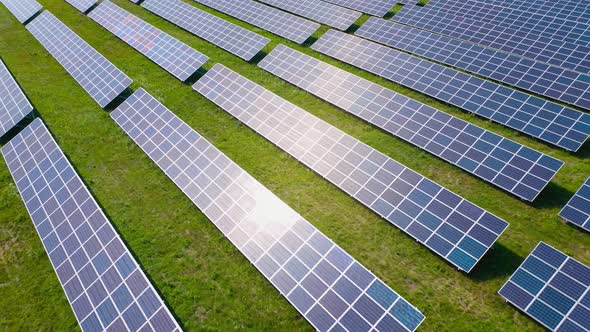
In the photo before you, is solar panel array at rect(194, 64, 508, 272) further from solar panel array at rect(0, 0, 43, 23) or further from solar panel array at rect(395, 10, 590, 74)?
Answer: solar panel array at rect(0, 0, 43, 23)

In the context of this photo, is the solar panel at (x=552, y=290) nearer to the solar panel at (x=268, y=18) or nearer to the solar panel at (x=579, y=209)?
the solar panel at (x=579, y=209)

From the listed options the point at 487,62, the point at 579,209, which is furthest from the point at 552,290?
the point at 487,62

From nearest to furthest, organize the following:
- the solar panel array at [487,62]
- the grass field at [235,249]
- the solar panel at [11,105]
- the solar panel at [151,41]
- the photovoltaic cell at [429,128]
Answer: the grass field at [235,249], the photovoltaic cell at [429,128], the solar panel array at [487,62], the solar panel at [11,105], the solar panel at [151,41]

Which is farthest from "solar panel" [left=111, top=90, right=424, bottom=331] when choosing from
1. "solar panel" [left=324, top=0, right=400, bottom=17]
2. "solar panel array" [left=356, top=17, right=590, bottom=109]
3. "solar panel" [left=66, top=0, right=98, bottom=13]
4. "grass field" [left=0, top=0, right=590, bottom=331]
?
"solar panel" [left=66, top=0, right=98, bottom=13]

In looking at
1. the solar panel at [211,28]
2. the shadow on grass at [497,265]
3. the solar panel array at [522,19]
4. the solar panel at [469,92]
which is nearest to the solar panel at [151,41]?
the solar panel at [211,28]

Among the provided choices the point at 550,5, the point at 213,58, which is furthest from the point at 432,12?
the point at 213,58
